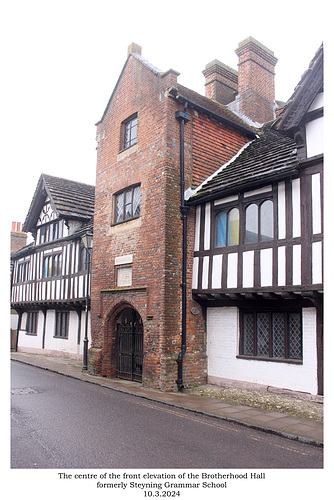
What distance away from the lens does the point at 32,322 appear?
23.3 meters

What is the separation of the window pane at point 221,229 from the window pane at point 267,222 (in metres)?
1.31

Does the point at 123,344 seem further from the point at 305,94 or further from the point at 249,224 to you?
the point at 305,94

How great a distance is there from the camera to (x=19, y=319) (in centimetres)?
2478

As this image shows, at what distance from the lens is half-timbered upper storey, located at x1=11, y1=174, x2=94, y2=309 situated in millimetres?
18141

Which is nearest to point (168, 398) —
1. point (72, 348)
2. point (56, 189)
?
point (72, 348)

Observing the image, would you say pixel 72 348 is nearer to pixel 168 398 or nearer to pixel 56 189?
pixel 56 189

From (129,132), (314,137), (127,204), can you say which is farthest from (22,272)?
(314,137)

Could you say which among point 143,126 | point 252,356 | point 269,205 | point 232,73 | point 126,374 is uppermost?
point 232,73

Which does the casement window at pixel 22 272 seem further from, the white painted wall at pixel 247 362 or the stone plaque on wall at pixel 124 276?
the white painted wall at pixel 247 362

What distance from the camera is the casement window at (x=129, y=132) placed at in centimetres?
1359

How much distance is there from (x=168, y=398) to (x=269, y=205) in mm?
5297

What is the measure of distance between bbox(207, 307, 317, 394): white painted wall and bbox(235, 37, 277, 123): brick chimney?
9.03 m

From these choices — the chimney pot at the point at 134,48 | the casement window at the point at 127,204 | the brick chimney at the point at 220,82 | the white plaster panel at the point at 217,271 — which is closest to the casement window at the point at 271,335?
the white plaster panel at the point at 217,271

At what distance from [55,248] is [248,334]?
12119 mm
